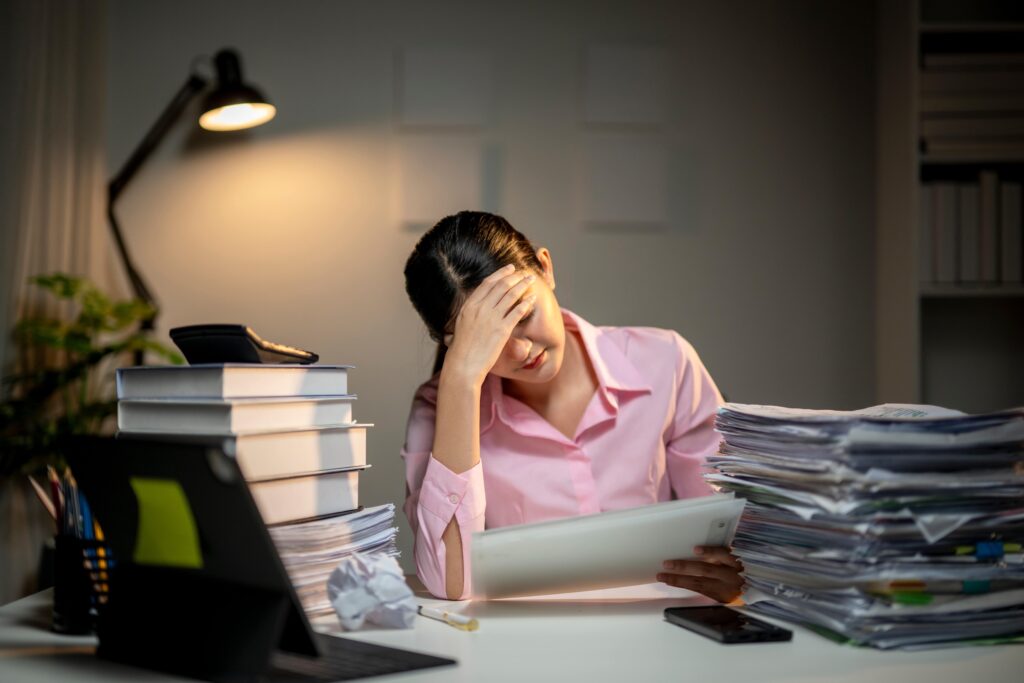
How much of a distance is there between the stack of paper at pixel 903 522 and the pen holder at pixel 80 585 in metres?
0.69

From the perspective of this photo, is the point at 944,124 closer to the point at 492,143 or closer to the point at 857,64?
the point at 857,64

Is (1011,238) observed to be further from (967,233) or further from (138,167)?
(138,167)

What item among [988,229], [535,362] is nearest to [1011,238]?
[988,229]

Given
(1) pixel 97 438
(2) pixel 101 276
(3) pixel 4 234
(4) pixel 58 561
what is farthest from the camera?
(2) pixel 101 276

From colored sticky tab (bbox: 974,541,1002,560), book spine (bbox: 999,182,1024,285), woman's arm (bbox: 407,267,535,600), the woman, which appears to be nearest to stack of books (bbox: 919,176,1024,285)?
book spine (bbox: 999,182,1024,285)

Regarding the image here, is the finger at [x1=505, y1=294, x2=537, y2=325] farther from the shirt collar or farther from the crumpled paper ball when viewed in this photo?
the crumpled paper ball

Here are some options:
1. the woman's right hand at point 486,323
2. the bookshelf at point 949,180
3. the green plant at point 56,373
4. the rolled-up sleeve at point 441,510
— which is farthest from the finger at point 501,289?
the bookshelf at point 949,180

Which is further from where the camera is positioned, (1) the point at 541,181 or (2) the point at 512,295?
(1) the point at 541,181

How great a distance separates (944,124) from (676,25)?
864mm

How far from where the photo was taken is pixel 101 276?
303cm

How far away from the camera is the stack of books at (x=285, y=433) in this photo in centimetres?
98

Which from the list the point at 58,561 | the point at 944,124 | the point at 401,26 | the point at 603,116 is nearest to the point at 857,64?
the point at 944,124

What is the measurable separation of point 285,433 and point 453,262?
2.04 ft

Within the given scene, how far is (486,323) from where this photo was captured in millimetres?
1478
